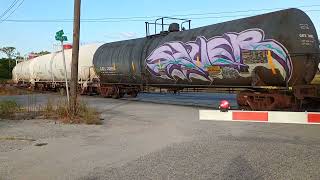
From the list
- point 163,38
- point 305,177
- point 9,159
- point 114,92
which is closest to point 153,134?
point 9,159

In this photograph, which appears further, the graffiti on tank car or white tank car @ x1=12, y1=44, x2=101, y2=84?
white tank car @ x1=12, y1=44, x2=101, y2=84

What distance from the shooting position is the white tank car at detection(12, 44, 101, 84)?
94.3ft

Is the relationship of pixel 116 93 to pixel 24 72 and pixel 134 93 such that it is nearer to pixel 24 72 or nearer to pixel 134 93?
pixel 134 93

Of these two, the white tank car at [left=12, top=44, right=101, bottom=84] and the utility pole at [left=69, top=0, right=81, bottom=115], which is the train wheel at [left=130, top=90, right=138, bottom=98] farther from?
the utility pole at [left=69, top=0, right=81, bottom=115]

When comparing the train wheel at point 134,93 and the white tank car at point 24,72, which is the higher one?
the white tank car at point 24,72

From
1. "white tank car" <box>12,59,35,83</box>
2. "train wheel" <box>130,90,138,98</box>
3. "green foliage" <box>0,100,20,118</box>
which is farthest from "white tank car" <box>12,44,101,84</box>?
"green foliage" <box>0,100,20,118</box>

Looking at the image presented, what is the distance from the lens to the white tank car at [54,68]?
28734 mm

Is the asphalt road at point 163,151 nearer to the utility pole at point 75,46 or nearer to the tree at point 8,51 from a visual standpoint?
the utility pole at point 75,46

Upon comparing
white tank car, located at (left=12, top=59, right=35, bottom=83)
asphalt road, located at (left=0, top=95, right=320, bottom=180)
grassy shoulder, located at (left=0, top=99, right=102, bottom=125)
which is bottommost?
asphalt road, located at (left=0, top=95, right=320, bottom=180)

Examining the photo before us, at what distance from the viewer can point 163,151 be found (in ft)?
28.9

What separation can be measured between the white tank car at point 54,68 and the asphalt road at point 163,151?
15419 mm

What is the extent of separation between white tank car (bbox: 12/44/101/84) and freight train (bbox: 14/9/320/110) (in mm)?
7375

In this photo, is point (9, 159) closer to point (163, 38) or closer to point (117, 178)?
point (117, 178)

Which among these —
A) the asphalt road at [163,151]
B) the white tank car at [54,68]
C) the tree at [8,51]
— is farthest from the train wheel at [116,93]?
the tree at [8,51]
